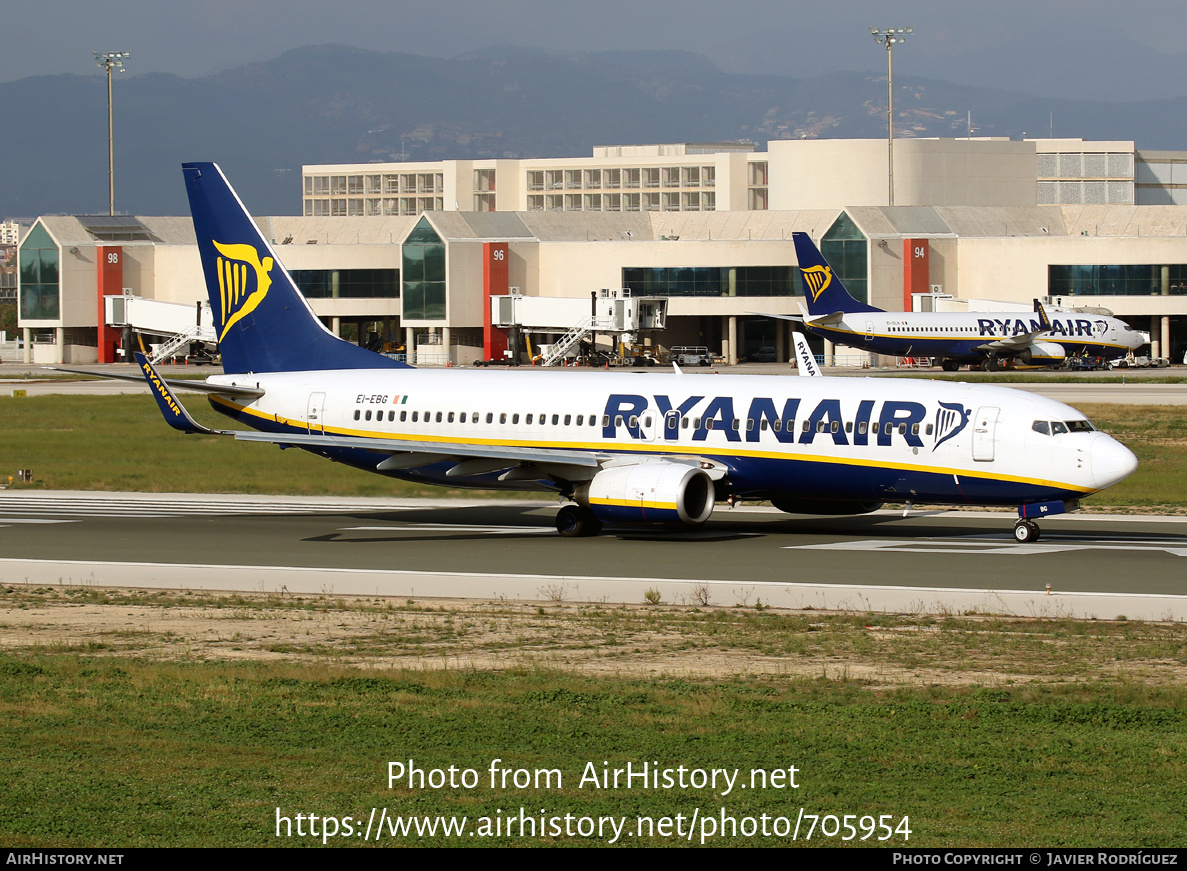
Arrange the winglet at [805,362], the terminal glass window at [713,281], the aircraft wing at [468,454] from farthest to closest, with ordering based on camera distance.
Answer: the terminal glass window at [713,281] < the winglet at [805,362] < the aircraft wing at [468,454]

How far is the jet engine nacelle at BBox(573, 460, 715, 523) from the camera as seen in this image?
34172 millimetres

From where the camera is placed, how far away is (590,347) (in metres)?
126

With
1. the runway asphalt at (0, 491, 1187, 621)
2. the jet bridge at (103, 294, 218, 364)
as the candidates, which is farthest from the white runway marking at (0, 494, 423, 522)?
the jet bridge at (103, 294, 218, 364)

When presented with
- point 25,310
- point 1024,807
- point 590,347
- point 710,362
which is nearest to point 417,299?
point 590,347

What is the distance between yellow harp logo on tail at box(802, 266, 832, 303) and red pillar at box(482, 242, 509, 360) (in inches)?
1229

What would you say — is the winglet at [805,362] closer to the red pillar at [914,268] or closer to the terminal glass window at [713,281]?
the red pillar at [914,268]

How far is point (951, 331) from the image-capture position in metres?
110

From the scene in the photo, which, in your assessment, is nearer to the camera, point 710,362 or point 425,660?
point 425,660

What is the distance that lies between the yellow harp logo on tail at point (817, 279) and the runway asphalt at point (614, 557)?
224ft

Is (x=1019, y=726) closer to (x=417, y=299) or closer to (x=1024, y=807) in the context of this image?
(x=1024, y=807)

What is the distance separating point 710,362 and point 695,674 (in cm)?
10901

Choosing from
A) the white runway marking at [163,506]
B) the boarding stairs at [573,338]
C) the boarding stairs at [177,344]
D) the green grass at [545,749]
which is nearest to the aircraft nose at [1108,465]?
the green grass at [545,749]

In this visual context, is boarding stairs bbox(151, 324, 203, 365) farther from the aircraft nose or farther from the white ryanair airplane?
the aircraft nose

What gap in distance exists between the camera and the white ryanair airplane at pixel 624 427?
33844mm
